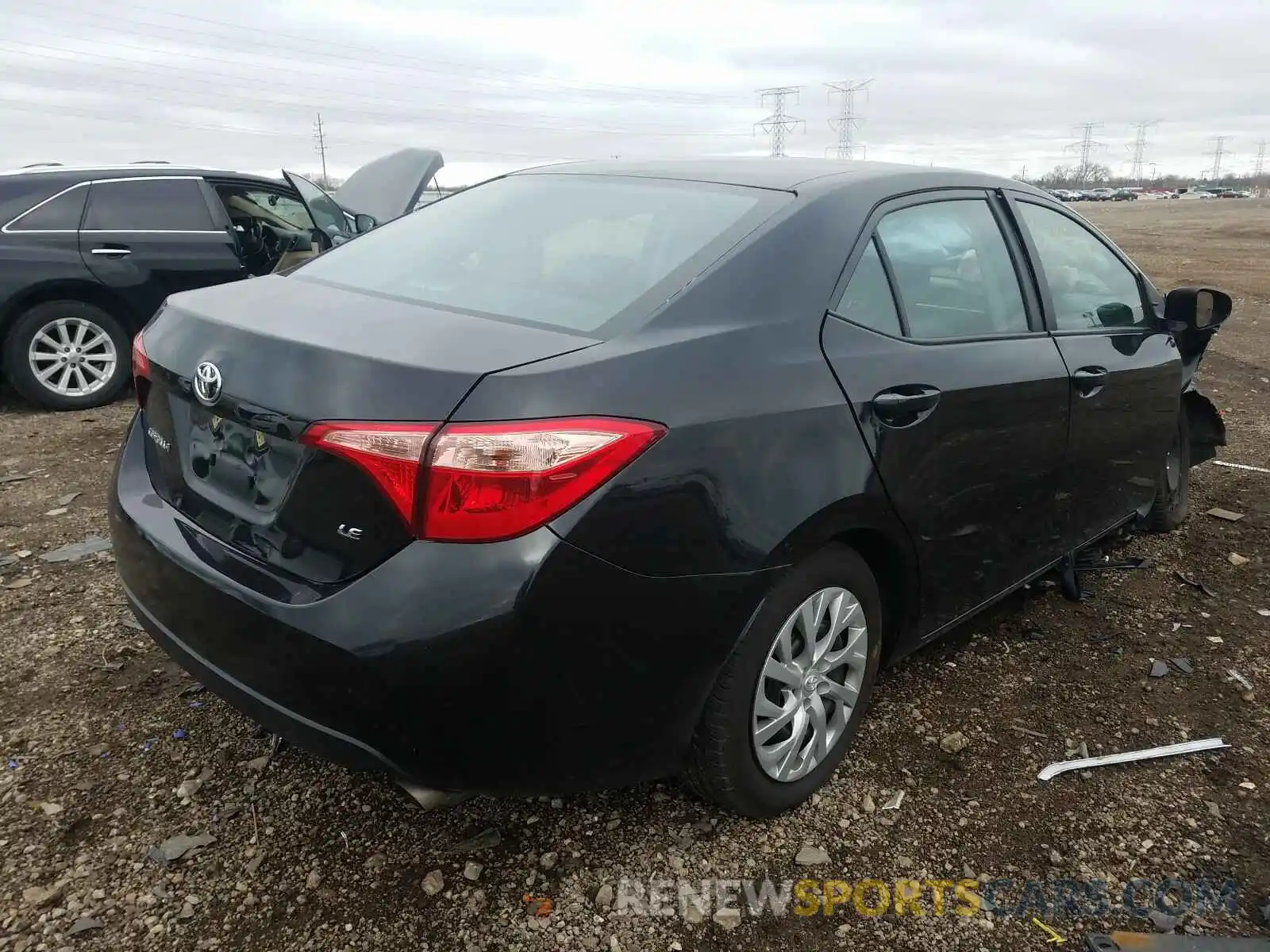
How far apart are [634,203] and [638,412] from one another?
3.23 feet

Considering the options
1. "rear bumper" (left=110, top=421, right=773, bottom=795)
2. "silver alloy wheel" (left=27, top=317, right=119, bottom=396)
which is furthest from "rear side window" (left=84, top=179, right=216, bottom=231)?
"rear bumper" (left=110, top=421, right=773, bottom=795)

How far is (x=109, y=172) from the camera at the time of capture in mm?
6715

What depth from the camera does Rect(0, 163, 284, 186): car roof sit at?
21.0 feet

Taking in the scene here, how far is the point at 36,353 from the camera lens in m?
6.43

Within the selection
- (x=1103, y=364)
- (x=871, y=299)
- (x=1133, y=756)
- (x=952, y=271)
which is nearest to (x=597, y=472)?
(x=871, y=299)

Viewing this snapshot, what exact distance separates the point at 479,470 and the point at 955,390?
56.2 inches

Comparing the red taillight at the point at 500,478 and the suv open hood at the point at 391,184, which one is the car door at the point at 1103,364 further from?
the suv open hood at the point at 391,184

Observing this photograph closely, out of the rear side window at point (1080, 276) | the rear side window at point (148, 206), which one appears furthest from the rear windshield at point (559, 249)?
the rear side window at point (148, 206)

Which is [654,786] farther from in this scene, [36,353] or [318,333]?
[36,353]

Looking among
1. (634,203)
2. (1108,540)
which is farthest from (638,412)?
(1108,540)

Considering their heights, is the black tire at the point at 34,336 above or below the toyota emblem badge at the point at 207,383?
below

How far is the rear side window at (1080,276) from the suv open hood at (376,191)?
478 cm

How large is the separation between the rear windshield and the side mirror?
2.26 metres

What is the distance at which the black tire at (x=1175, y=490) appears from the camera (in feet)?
14.4
